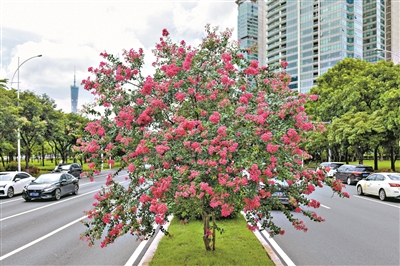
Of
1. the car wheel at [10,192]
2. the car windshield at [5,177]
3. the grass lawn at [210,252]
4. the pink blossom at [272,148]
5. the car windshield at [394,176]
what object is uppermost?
the pink blossom at [272,148]

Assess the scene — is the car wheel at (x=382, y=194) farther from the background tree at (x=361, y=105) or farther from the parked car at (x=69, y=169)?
the parked car at (x=69, y=169)

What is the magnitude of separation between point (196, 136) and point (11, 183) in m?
18.7

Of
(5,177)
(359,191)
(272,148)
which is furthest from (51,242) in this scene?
(359,191)

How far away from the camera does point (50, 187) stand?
18.4m

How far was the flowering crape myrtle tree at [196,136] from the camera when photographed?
503cm

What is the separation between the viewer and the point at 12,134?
87.9ft

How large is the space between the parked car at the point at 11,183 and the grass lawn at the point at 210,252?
550 inches

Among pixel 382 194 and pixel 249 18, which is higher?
pixel 249 18

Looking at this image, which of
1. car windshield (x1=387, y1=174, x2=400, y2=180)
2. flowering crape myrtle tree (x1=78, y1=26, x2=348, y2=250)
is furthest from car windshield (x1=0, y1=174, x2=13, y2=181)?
car windshield (x1=387, y1=174, x2=400, y2=180)

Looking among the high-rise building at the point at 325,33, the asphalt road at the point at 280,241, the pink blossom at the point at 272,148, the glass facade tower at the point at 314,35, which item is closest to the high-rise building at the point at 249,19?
the high-rise building at the point at 325,33

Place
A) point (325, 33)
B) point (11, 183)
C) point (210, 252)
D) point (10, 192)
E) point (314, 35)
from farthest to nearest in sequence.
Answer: point (314, 35) → point (325, 33) → point (11, 183) → point (10, 192) → point (210, 252)

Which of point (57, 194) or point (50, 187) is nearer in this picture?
point (50, 187)

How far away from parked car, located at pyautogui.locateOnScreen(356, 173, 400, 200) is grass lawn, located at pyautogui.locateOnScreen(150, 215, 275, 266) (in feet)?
38.6

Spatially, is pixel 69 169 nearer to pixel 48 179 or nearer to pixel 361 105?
pixel 48 179
